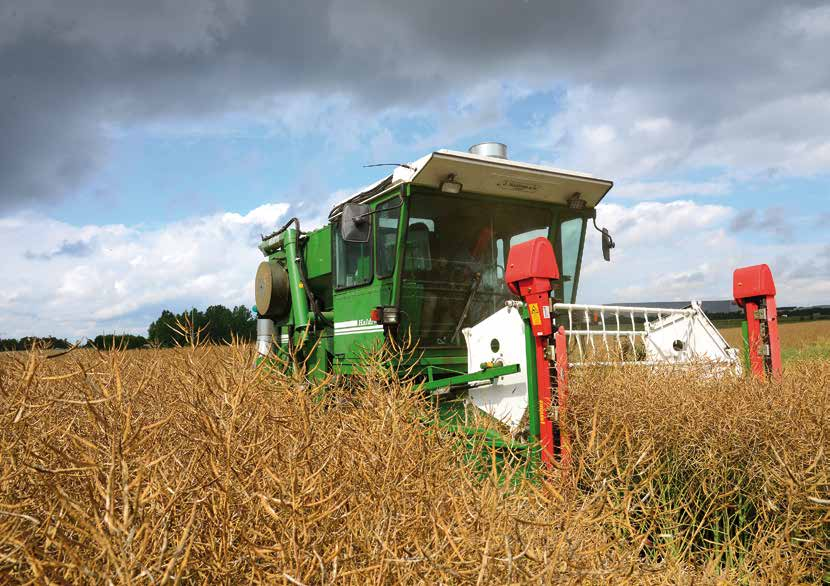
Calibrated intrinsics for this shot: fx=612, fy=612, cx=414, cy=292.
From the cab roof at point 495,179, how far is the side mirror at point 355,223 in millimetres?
387

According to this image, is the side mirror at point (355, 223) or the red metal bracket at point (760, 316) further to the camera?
the side mirror at point (355, 223)

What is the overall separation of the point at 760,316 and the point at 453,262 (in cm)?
280

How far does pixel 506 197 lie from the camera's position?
238 inches

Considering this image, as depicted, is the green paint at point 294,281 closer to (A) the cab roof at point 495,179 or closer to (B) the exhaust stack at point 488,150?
(A) the cab roof at point 495,179

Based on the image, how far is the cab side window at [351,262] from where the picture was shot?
6129 mm

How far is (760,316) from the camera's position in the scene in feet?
18.0

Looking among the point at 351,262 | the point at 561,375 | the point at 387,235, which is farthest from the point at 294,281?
the point at 561,375

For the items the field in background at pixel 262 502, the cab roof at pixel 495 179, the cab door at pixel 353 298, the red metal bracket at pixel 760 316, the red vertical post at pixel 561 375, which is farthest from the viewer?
the cab door at pixel 353 298

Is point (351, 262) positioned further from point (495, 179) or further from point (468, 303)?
point (495, 179)

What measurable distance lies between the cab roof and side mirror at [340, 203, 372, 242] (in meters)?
0.39

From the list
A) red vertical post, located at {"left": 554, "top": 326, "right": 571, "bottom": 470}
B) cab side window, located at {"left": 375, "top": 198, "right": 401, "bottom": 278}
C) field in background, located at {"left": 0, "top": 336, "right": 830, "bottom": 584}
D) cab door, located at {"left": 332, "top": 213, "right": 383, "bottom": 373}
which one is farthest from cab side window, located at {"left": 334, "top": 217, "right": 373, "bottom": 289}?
field in background, located at {"left": 0, "top": 336, "right": 830, "bottom": 584}

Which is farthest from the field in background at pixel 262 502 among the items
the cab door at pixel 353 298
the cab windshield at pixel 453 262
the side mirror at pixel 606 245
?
the side mirror at pixel 606 245

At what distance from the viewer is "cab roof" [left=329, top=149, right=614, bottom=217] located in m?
5.49

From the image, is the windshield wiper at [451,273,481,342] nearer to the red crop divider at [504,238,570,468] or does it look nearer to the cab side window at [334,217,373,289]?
the cab side window at [334,217,373,289]
